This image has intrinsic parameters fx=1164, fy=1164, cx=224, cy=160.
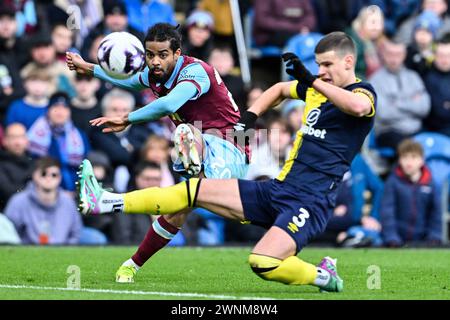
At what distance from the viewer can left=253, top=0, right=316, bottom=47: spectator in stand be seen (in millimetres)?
19234

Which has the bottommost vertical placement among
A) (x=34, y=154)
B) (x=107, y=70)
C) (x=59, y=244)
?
(x=59, y=244)

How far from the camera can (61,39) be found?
17828 mm

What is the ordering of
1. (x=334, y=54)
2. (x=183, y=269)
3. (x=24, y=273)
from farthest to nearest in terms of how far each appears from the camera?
(x=183, y=269) < (x=24, y=273) < (x=334, y=54)

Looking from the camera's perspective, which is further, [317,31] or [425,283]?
[317,31]

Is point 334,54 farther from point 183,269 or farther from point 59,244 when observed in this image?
point 59,244

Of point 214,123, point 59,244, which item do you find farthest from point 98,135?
point 214,123

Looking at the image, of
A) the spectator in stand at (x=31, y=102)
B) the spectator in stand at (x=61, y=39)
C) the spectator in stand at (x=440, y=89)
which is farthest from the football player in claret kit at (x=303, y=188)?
the spectator in stand at (x=440, y=89)

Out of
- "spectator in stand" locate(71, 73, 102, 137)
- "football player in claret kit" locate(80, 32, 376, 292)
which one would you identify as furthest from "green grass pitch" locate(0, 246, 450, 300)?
"spectator in stand" locate(71, 73, 102, 137)

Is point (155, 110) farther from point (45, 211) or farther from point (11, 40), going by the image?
point (11, 40)

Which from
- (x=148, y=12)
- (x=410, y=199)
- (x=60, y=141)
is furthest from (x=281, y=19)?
(x=60, y=141)

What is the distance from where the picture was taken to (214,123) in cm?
1041

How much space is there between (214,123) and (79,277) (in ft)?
5.93

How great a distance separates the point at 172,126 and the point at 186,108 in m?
7.22

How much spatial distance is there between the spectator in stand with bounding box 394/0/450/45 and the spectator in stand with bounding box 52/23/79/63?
5.93 m
